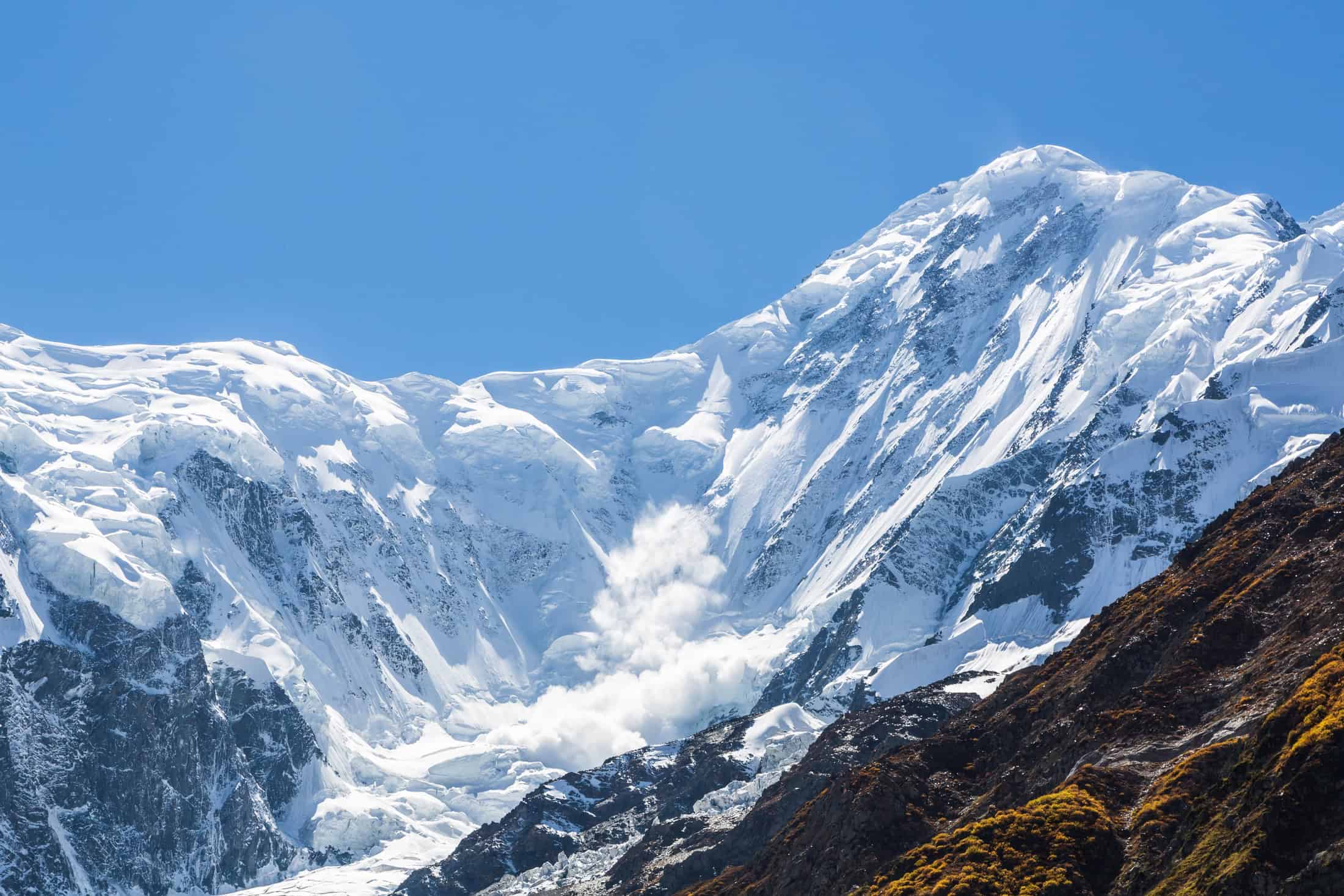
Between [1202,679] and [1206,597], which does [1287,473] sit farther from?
[1202,679]

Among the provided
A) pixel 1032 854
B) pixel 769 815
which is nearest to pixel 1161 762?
pixel 1032 854

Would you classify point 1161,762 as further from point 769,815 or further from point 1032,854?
point 769,815

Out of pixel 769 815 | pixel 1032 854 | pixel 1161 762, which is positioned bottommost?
pixel 1032 854

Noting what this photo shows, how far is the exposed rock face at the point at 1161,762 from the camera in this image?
69.6m

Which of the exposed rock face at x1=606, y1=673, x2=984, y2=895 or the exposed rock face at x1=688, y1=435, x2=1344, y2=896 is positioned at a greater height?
the exposed rock face at x1=606, y1=673, x2=984, y2=895

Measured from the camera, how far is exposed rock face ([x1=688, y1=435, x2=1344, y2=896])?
69.6 meters

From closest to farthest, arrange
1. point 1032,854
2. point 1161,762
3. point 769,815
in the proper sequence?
1. point 1032,854
2. point 1161,762
3. point 769,815

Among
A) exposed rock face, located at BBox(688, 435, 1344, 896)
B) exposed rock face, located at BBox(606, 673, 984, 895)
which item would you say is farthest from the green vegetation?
exposed rock face, located at BBox(606, 673, 984, 895)

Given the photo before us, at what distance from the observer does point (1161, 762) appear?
91875mm

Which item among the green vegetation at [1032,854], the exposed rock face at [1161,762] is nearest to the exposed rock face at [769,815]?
the exposed rock face at [1161,762]

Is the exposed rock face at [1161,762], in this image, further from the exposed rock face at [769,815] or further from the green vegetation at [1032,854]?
the exposed rock face at [769,815]

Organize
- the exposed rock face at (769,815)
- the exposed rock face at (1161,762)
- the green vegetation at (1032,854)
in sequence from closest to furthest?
the exposed rock face at (1161,762) → the green vegetation at (1032,854) → the exposed rock face at (769,815)

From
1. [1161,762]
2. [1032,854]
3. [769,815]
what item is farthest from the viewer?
[769,815]

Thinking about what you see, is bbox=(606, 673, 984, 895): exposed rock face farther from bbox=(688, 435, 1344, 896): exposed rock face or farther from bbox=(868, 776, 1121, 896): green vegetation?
bbox=(868, 776, 1121, 896): green vegetation
